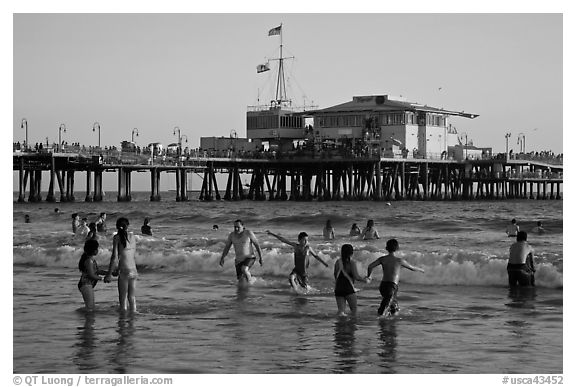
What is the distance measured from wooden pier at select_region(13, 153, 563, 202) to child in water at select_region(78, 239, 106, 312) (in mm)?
57932

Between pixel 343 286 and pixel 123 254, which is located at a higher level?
pixel 123 254

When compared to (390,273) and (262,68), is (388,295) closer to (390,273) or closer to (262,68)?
(390,273)

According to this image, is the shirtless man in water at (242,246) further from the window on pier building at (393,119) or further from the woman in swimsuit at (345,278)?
the window on pier building at (393,119)

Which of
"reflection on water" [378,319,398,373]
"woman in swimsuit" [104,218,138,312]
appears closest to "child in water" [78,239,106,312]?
"woman in swimsuit" [104,218,138,312]

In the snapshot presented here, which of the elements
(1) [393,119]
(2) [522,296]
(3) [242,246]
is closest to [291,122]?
(1) [393,119]

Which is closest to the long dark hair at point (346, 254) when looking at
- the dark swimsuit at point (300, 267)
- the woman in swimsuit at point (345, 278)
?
the woman in swimsuit at point (345, 278)

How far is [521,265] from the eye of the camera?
17.7 meters

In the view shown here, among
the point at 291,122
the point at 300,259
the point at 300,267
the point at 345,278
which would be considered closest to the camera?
the point at 345,278

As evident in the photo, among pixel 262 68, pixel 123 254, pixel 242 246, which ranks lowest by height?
pixel 242 246

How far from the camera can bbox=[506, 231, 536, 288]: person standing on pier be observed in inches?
693

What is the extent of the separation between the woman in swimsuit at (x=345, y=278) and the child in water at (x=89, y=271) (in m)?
3.50

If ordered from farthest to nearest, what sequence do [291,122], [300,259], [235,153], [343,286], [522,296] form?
1. [291,122]
2. [235,153]
3. [300,259]
4. [522,296]
5. [343,286]

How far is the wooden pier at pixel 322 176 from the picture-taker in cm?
7531

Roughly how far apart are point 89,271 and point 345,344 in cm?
429
